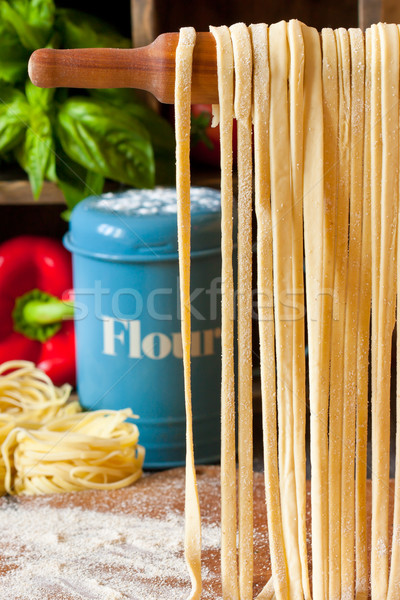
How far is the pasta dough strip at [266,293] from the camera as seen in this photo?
1001 millimetres

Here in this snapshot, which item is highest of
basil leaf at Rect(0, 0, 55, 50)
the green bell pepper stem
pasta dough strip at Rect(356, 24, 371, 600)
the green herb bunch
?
basil leaf at Rect(0, 0, 55, 50)

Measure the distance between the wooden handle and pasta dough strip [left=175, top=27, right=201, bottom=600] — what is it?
0.6 inches

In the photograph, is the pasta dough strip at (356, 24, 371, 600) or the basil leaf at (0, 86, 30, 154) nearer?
the pasta dough strip at (356, 24, 371, 600)

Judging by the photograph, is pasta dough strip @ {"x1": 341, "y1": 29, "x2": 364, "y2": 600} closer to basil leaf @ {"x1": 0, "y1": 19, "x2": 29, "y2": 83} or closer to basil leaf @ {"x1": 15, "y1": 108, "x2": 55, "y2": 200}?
basil leaf @ {"x1": 15, "y1": 108, "x2": 55, "y2": 200}

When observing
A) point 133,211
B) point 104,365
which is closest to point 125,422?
point 104,365

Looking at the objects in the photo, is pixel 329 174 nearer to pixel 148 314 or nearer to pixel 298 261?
pixel 298 261

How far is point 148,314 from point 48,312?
19.0 inches

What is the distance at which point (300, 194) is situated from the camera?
1035 millimetres

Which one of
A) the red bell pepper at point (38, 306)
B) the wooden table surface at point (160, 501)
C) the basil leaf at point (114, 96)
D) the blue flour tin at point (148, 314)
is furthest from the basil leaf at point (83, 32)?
the wooden table surface at point (160, 501)

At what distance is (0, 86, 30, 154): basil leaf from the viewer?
2.00 m

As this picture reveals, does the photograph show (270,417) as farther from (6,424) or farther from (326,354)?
(6,424)

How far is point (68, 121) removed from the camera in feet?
6.49

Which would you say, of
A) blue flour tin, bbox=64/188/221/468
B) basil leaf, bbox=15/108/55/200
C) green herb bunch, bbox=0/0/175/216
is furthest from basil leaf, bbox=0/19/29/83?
blue flour tin, bbox=64/188/221/468

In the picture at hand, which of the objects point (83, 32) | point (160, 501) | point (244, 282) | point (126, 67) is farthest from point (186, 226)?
point (83, 32)
